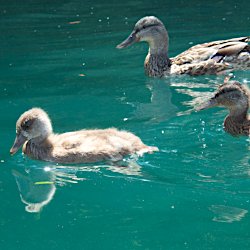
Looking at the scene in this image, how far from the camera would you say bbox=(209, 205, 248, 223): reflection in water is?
243 inches

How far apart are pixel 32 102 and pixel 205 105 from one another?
7.86 feet

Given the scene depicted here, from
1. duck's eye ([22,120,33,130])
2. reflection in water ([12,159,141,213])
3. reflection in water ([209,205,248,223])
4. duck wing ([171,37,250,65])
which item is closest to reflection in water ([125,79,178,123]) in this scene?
duck wing ([171,37,250,65])

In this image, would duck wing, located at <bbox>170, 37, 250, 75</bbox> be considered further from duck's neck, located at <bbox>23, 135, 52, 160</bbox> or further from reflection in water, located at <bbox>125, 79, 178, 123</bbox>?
duck's neck, located at <bbox>23, 135, 52, 160</bbox>

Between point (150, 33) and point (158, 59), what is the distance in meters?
0.74

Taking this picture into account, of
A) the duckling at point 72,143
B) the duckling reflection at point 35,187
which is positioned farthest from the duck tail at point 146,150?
the duckling reflection at point 35,187

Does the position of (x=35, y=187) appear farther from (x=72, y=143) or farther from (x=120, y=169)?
(x=120, y=169)

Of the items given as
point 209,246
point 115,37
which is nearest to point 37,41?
point 115,37

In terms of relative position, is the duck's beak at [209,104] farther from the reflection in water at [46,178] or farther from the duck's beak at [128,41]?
the duck's beak at [128,41]

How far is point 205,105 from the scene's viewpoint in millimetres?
8500

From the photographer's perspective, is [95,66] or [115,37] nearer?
[95,66]

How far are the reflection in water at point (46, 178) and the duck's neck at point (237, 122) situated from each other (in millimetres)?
1276

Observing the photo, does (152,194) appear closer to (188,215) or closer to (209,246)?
(188,215)

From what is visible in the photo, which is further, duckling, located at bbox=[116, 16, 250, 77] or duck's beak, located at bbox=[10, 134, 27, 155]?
duckling, located at bbox=[116, 16, 250, 77]

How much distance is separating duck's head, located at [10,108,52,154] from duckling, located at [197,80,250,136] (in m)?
1.96
